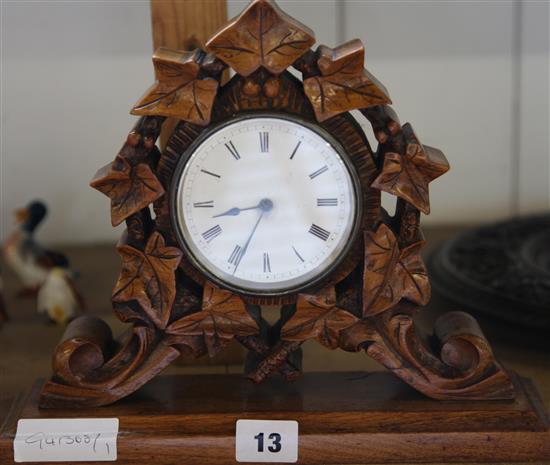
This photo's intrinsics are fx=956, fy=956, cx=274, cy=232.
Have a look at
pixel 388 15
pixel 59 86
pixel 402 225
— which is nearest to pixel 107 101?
pixel 59 86

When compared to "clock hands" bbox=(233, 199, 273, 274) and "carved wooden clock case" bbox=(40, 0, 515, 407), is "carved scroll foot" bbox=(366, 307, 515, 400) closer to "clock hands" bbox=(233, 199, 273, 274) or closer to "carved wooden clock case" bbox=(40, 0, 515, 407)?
"carved wooden clock case" bbox=(40, 0, 515, 407)

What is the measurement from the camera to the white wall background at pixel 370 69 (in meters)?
1.60

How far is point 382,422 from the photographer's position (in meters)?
0.97

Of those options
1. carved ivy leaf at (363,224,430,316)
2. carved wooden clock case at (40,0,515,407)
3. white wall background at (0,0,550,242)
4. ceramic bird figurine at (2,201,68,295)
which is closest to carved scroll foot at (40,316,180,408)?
carved wooden clock case at (40,0,515,407)

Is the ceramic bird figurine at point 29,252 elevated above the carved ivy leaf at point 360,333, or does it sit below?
above

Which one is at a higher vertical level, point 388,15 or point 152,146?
point 388,15

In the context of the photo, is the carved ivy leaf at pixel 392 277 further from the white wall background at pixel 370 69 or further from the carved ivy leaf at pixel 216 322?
the white wall background at pixel 370 69

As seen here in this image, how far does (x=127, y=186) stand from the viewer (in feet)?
A: 3.11

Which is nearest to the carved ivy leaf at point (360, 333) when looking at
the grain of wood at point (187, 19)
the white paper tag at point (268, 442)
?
the white paper tag at point (268, 442)

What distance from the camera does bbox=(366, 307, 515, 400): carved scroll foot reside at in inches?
38.9

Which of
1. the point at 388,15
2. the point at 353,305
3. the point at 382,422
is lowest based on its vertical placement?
the point at 382,422

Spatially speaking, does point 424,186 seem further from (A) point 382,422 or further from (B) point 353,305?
(A) point 382,422

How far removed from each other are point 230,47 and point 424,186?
0.77 ft

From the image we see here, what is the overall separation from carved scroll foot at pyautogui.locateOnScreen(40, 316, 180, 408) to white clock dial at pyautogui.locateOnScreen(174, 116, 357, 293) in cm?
11
